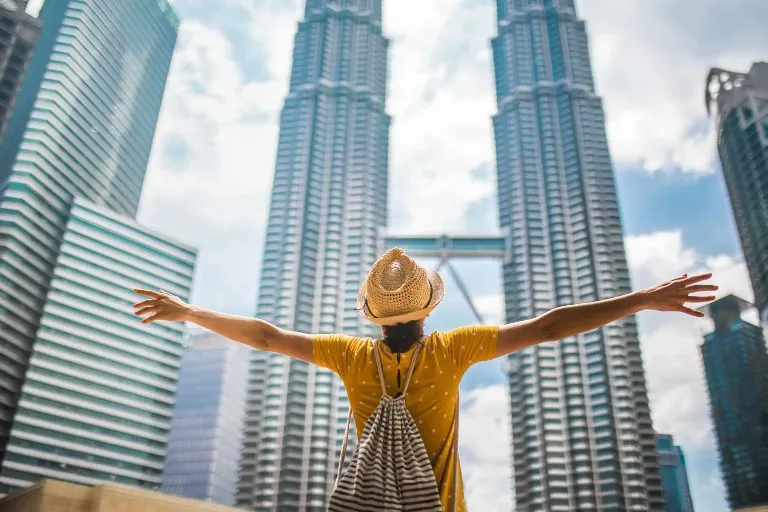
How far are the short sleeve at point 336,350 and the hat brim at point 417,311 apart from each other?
159 mm

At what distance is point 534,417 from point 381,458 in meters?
104

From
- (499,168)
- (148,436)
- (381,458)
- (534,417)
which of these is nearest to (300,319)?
(148,436)

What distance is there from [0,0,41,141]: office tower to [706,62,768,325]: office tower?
3958 inches

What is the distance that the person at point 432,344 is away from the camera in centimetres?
278

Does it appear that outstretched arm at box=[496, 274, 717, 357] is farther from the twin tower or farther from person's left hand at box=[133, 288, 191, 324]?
the twin tower

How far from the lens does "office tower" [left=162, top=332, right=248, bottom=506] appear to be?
438ft

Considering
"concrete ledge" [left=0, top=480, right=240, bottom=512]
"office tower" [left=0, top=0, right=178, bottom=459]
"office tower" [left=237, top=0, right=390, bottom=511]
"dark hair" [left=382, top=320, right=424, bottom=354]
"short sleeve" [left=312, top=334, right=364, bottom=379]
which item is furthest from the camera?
"office tower" [left=237, top=0, right=390, bottom=511]

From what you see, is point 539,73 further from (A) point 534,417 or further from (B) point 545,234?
(A) point 534,417

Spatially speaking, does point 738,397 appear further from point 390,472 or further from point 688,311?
point 390,472

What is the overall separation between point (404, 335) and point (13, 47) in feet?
359

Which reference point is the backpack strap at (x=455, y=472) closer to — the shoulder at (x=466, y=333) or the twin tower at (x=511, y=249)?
the shoulder at (x=466, y=333)

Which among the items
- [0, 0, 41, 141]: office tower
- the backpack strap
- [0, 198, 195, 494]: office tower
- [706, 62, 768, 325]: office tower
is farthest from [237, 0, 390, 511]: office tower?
the backpack strap

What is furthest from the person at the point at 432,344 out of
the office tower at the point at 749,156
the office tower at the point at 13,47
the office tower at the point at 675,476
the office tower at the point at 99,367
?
the office tower at the point at 675,476

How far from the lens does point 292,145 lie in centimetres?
12344
